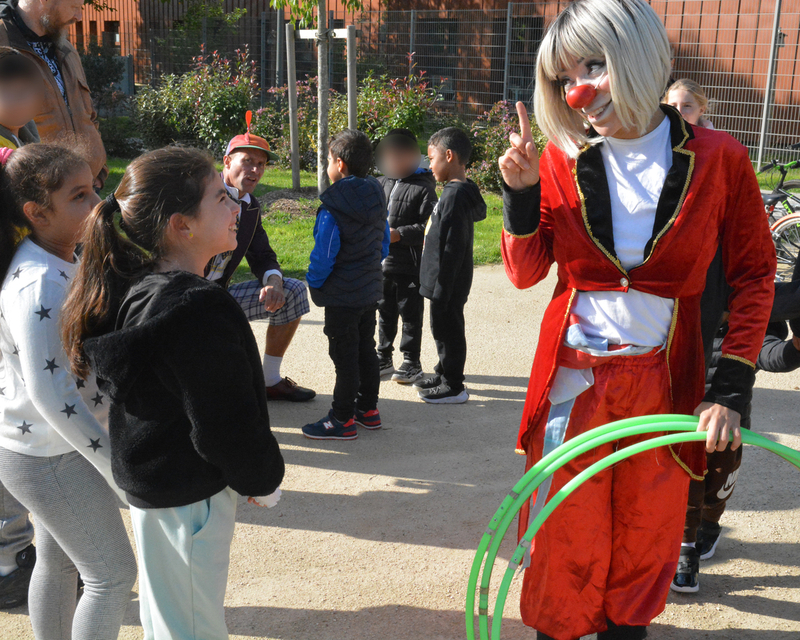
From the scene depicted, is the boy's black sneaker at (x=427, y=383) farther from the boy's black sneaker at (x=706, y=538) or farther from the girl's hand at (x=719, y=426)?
the girl's hand at (x=719, y=426)

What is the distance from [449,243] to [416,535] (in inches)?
78.1

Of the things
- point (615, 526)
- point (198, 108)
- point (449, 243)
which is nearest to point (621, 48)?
point (615, 526)

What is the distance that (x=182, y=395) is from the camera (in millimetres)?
1885

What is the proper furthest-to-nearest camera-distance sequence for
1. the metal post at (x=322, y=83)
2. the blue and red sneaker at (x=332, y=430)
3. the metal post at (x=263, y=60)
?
the metal post at (x=263, y=60), the metal post at (x=322, y=83), the blue and red sneaker at (x=332, y=430)

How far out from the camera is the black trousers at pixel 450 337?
4.96 meters

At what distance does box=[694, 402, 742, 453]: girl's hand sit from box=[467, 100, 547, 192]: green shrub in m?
9.56

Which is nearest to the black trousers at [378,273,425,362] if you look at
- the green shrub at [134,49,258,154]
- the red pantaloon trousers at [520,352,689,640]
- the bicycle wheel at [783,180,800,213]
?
the red pantaloon trousers at [520,352,689,640]

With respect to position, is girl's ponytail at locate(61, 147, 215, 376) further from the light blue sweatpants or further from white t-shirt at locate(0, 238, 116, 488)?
the light blue sweatpants

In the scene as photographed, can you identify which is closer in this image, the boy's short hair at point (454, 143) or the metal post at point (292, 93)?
the boy's short hair at point (454, 143)

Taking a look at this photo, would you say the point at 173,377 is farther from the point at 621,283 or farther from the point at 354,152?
the point at 354,152

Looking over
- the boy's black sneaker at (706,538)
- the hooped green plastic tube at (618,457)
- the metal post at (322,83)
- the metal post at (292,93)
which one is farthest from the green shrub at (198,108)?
the hooped green plastic tube at (618,457)

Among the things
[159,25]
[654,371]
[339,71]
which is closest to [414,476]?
[654,371]

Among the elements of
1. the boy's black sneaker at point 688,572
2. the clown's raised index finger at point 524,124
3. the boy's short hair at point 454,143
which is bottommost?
the boy's black sneaker at point 688,572

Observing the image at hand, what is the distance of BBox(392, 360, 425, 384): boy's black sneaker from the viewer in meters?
5.36
